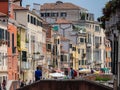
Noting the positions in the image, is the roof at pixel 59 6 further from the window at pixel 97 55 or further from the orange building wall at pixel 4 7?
the orange building wall at pixel 4 7

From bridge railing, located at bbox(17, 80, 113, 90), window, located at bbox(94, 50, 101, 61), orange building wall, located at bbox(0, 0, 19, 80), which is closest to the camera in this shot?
bridge railing, located at bbox(17, 80, 113, 90)

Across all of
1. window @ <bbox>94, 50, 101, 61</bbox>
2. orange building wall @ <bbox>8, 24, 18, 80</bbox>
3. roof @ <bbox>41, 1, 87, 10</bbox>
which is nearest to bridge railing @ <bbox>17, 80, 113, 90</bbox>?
orange building wall @ <bbox>8, 24, 18, 80</bbox>

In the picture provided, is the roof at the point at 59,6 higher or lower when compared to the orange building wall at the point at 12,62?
higher

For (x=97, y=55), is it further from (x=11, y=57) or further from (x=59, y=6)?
(x=11, y=57)

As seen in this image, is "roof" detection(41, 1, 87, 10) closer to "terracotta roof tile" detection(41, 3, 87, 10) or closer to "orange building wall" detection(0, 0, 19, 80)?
"terracotta roof tile" detection(41, 3, 87, 10)

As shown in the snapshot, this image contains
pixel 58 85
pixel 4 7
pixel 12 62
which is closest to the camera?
pixel 58 85

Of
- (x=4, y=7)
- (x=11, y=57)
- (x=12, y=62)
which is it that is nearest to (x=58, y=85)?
(x=11, y=57)

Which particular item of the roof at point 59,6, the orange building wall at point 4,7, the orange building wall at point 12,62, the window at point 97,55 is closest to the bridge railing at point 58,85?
the orange building wall at point 12,62

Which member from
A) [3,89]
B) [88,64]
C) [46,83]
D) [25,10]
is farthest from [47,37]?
[46,83]

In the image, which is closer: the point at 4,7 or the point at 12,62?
the point at 12,62

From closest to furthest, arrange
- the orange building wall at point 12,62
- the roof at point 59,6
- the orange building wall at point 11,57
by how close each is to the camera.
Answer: the orange building wall at point 12,62 → the orange building wall at point 11,57 → the roof at point 59,6

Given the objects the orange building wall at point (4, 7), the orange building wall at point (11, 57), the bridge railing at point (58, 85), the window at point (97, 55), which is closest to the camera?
the bridge railing at point (58, 85)

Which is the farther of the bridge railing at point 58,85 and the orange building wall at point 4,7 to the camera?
the orange building wall at point 4,7

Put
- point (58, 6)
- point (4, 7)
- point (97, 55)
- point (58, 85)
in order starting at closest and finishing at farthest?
1. point (58, 85)
2. point (4, 7)
3. point (58, 6)
4. point (97, 55)
